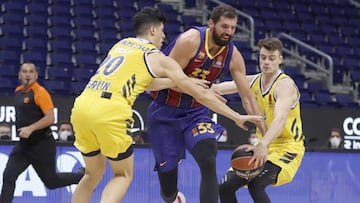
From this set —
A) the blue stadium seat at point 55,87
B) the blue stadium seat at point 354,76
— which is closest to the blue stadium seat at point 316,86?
the blue stadium seat at point 354,76

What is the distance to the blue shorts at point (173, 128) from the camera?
6.60 m

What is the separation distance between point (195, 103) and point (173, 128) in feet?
0.97

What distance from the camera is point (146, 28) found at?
20.1ft

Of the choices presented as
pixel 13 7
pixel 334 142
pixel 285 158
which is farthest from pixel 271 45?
pixel 13 7

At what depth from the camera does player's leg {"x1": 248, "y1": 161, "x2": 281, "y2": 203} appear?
21.7 ft

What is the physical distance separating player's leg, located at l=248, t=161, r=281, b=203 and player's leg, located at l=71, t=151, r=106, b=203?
51.1 inches

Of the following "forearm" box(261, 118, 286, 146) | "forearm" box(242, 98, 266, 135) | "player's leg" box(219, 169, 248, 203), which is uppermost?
"forearm" box(242, 98, 266, 135)

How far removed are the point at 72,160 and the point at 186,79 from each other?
14.7 feet

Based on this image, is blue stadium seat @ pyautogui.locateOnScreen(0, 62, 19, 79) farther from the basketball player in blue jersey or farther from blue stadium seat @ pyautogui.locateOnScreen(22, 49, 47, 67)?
the basketball player in blue jersey

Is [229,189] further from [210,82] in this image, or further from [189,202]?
[189,202]

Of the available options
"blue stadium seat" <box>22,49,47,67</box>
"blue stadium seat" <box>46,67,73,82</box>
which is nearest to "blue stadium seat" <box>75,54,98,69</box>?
"blue stadium seat" <box>46,67,73,82</box>

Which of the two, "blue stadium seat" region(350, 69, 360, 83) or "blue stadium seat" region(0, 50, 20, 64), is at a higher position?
"blue stadium seat" region(0, 50, 20, 64)

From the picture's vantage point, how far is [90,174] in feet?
20.6

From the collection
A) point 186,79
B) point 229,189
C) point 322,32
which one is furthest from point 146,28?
point 322,32
